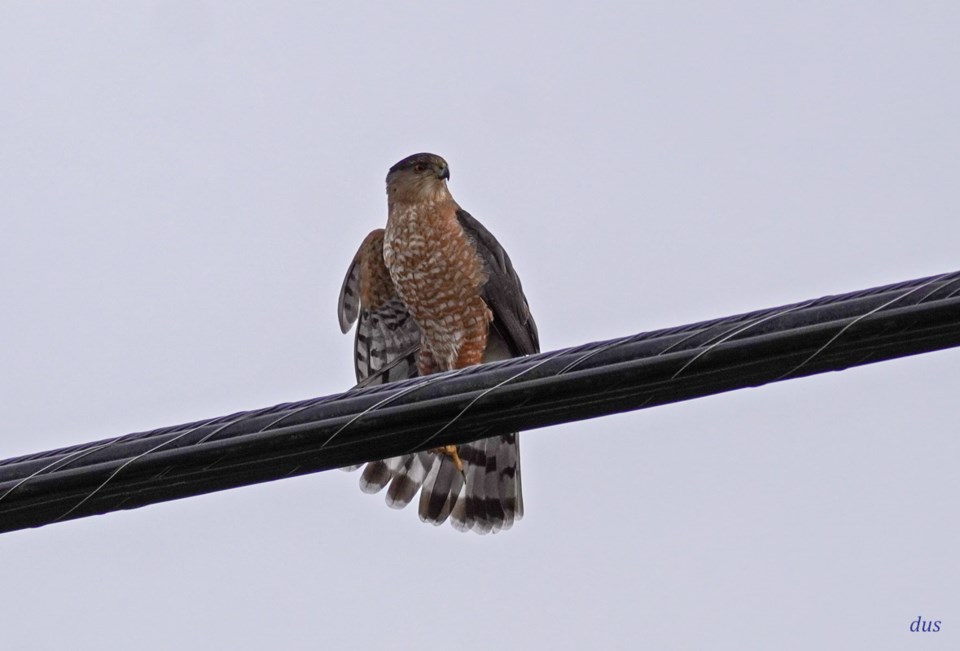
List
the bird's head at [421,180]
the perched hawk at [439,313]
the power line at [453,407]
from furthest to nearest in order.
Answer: the bird's head at [421,180] → the perched hawk at [439,313] → the power line at [453,407]

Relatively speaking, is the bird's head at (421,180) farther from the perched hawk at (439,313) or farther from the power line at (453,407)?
the power line at (453,407)

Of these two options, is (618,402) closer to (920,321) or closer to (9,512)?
(920,321)

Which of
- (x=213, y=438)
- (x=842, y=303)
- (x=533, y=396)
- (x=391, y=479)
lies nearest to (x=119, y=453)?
(x=213, y=438)

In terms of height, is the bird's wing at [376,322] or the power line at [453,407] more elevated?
the bird's wing at [376,322]

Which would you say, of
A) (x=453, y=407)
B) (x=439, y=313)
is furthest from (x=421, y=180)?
(x=453, y=407)

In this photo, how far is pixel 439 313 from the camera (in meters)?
7.82

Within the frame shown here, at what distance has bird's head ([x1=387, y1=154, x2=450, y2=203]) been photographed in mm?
8016

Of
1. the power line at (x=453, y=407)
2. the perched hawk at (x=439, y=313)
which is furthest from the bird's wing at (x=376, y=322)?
the power line at (x=453, y=407)

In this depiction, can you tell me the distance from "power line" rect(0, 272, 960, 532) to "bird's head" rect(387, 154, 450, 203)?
4114 mm

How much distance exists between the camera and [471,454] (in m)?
7.73

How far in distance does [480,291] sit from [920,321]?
4.41 meters

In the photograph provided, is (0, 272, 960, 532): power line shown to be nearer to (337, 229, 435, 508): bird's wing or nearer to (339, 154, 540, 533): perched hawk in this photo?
(339, 154, 540, 533): perched hawk

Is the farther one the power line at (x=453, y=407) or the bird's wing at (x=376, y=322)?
the bird's wing at (x=376, y=322)

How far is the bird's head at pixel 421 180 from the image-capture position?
802 centimetres
